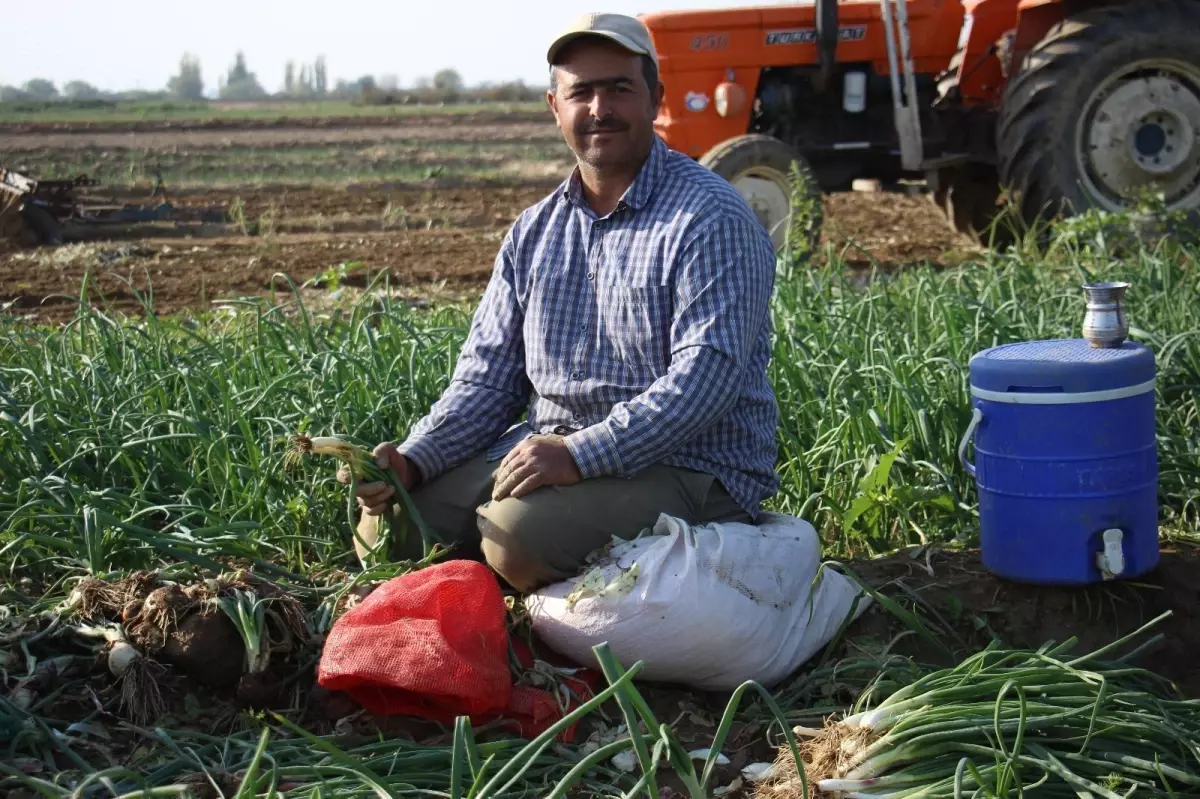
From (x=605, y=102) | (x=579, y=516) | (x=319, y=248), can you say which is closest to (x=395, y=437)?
(x=579, y=516)

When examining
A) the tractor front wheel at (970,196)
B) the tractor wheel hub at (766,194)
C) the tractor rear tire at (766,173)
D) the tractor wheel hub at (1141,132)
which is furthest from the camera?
the tractor front wheel at (970,196)

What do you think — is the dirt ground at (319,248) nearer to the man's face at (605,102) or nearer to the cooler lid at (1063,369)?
the cooler lid at (1063,369)

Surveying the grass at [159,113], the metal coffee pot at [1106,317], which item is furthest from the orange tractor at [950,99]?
the grass at [159,113]

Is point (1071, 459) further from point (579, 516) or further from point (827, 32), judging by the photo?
point (827, 32)

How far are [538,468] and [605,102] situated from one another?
0.83 metres

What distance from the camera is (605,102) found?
3178 mm

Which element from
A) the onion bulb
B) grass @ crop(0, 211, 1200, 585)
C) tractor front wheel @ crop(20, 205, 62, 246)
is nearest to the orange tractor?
grass @ crop(0, 211, 1200, 585)

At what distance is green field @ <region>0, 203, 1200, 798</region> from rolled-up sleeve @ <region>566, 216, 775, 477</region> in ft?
1.80

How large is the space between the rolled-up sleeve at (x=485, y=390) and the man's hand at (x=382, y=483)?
49mm

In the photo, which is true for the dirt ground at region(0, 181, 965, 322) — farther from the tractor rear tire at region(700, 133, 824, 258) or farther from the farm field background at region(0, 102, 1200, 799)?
the farm field background at region(0, 102, 1200, 799)

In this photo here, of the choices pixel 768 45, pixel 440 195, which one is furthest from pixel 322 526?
pixel 440 195

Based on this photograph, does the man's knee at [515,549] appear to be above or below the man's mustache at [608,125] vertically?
below

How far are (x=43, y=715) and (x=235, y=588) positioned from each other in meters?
0.43

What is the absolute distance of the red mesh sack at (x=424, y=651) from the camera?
8.86 feet
